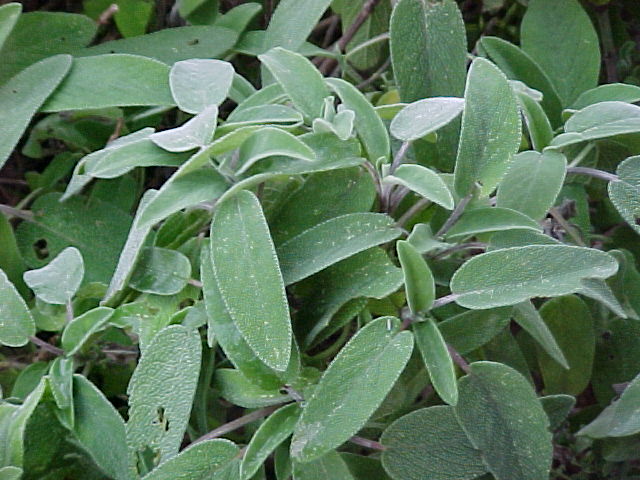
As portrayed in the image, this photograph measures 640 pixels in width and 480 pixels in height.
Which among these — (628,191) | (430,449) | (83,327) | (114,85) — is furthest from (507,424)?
(114,85)

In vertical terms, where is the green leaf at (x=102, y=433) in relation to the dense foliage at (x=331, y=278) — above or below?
below

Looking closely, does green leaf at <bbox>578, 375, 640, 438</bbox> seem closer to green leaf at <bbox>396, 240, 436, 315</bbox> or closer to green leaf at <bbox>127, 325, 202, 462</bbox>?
green leaf at <bbox>396, 240, 436, 315</bbox>

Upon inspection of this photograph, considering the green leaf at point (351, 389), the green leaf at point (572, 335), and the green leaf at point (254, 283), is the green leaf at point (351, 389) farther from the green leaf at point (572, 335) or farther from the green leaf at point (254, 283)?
the green leaf at point (572, 335)

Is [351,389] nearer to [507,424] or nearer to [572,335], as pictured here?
[507,424]

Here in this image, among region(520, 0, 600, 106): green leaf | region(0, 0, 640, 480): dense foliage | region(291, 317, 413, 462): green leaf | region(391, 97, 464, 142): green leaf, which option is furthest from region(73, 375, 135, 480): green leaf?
region(520, 0, 600, 106): green leaf

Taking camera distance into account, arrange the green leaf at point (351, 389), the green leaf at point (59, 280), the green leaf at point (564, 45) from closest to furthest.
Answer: the green leaf at point (351, 389)
the green leaf at point (59, 280)
the green leaf at point (564, 45)

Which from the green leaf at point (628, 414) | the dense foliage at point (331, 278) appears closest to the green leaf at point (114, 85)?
the dense foliage at point (331, 278)
